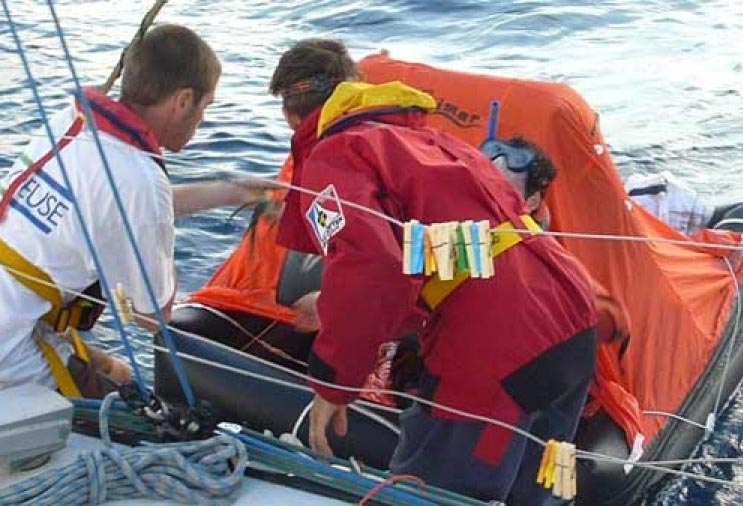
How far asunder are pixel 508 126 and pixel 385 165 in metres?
1.82

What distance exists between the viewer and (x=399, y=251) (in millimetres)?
2543

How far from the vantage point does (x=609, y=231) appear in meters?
4.30

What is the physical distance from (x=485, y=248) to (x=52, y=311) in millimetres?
1086

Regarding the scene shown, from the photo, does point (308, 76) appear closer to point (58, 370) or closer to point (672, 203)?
point (58, 370)

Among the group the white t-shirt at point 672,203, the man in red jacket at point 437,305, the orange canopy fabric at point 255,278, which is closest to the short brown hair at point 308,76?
the man in red jacket at point 437,305

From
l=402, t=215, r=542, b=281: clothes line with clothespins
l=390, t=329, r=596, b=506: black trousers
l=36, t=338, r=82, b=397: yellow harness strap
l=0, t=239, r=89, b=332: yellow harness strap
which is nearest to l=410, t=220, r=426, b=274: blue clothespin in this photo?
l=402, t=215, r=542, b=281: clothes line with clothespins

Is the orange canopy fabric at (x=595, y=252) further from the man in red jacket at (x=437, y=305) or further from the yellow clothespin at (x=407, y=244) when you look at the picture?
the yellow clothespin at (x=407, y=244)

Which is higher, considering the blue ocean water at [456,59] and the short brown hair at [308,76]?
the short brown hair at [308,76]

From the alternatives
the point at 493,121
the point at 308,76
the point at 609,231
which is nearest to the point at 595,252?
the point at 609,231

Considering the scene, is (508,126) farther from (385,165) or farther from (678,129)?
(678,129)

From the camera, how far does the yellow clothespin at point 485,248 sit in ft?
8.07

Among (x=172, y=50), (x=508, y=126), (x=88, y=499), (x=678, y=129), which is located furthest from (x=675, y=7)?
(x=88, y=499)

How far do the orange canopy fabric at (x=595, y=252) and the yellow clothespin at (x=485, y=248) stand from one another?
162cm

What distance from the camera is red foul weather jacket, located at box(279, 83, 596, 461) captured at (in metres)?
2.54
